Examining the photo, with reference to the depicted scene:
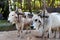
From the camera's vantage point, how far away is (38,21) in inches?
140

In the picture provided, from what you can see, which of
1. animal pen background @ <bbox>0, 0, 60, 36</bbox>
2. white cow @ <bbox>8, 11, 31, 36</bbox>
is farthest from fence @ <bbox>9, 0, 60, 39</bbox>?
white cow @ <bbox>8, 11, 31, 36</bbox>

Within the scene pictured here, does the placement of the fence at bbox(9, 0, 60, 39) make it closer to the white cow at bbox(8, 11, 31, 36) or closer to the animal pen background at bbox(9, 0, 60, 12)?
the animal pen background at bbox(9, 0, 60, 12)

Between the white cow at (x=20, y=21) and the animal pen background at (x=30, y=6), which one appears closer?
the white cow at (x=20, y=21)

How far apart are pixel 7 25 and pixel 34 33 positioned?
1.36 m

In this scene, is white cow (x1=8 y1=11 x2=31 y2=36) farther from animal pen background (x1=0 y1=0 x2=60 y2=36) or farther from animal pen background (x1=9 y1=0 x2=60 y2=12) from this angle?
animal pen background (x1=0 y1=0 x2=60 y2=36)

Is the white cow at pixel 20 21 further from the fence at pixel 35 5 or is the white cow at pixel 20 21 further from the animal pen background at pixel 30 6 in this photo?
the animal pen background at pixel 30 6

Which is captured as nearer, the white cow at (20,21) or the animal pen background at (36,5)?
the white cow at (20,21)

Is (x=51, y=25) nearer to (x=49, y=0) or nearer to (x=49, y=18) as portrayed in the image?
(x=49, y=18)

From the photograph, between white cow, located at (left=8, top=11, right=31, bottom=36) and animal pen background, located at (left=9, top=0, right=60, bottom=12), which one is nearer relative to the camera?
white cow, located at (left=8, top=11, right=31, bottom=36)

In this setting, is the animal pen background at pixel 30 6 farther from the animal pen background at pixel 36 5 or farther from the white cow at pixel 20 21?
the white cow at pixel 20 21

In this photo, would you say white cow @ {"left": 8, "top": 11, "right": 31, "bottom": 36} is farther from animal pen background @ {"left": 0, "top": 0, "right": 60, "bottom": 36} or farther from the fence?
animal pen background @ {"left": 0, "top": 0, "right": 60, "bottom": 36}

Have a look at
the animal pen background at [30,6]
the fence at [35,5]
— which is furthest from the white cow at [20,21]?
the animal pen background at [30,6]

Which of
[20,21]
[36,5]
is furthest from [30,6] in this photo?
[20,21]

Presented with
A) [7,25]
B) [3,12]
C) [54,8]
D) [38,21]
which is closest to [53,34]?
[38,21]
